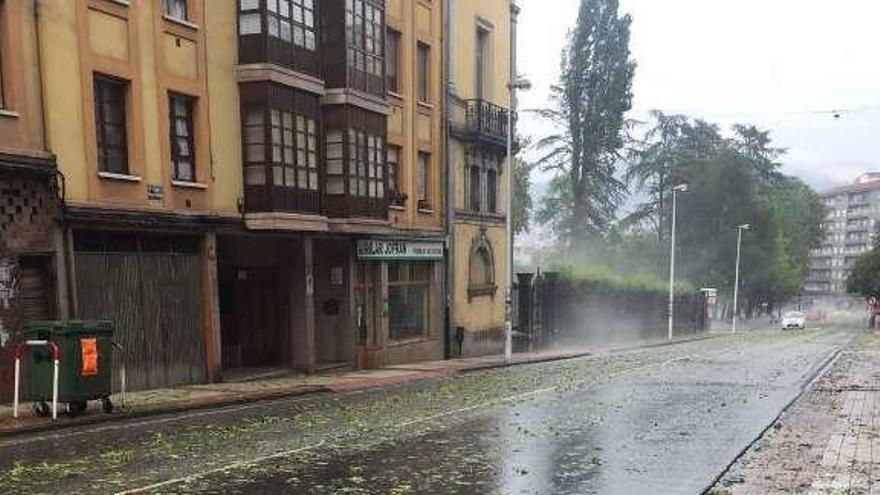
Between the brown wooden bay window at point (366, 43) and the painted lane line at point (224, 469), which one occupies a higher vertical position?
the brown wooden bay window at point (366, 43)

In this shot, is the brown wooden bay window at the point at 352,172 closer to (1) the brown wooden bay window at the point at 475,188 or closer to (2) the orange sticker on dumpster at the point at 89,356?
(1) the brown wooden bay window at the point at 475,188

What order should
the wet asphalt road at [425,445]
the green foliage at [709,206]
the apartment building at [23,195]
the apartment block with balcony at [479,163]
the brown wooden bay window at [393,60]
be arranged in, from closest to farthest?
the wet asphalt road at [425,445], the apartment building at [23,195], the brown wooden bay window at [393,60], the apartment block with balcony at [479,163], the green foliage at [709,206]

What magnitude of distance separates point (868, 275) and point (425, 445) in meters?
95.2

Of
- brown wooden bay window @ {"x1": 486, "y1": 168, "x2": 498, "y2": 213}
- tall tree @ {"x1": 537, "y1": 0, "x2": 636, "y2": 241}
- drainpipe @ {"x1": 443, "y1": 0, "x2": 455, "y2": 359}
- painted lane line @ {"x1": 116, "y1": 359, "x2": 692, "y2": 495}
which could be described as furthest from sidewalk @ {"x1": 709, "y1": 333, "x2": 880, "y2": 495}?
tall tree @ {"x1": 537, "y1": 0, "x2": 636, "y2": 241}

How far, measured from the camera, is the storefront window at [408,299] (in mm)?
27047

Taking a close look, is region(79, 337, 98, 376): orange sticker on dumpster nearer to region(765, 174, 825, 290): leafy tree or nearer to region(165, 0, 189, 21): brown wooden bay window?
region(165, 0, 189, 21): brown wooden bay window

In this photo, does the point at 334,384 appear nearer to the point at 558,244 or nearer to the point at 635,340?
the point at 635,340

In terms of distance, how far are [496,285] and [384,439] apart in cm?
2301

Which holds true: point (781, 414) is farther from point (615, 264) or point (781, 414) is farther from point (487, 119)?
point (615, 264)

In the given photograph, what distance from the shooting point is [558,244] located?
2712 inches

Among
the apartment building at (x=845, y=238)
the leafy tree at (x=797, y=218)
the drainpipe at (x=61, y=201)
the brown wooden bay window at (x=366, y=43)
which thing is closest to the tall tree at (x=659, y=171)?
the leafy tree at (x=797, y=218)

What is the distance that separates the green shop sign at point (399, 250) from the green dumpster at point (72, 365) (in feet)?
38.4

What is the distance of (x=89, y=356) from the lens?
13.0m

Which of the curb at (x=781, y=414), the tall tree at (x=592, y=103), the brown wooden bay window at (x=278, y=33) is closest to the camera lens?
the curb at (x=781, y=414)
